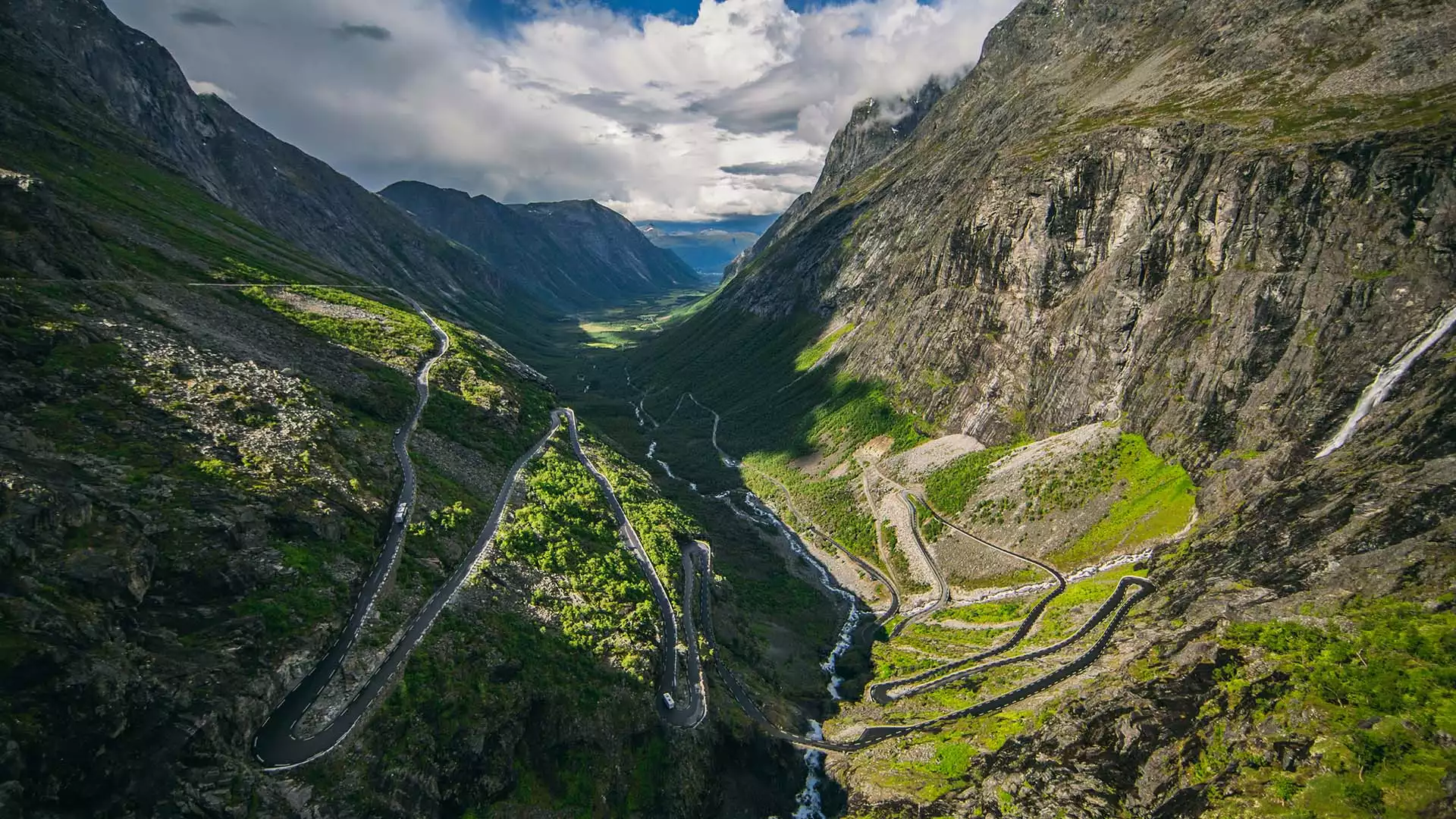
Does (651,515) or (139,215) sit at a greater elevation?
(139,215)

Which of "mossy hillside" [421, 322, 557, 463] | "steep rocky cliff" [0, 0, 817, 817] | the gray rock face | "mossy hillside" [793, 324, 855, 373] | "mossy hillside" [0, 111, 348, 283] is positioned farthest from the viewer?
"mossy hillside" [793, 324, 855, 373]

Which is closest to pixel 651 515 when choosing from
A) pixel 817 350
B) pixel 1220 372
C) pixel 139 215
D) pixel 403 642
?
pixel 403 642

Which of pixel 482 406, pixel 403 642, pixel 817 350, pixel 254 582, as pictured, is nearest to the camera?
pixel 254 582

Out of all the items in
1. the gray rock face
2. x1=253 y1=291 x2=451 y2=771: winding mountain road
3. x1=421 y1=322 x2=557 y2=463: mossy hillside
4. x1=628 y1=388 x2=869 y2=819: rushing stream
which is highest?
the gray rock face

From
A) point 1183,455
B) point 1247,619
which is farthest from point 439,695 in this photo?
point 1183,455

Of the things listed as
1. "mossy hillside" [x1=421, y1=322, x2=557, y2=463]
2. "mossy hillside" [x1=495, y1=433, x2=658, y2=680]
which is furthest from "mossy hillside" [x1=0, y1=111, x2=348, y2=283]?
"mossy hillside" [x1=495, y1=433, x2=658, y2=680]

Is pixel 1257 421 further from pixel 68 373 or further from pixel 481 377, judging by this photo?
pixel 68 373

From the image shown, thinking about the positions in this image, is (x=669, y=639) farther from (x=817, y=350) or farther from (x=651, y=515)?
(x=817, y=350)

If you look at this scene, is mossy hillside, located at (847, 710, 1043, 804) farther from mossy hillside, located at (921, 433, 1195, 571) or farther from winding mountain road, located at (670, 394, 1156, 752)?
mossy hillside, located at (921, 433, 1195, 571)

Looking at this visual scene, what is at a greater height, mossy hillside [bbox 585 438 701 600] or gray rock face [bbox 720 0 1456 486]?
gray rock face [bbox 720 0 1456 486]

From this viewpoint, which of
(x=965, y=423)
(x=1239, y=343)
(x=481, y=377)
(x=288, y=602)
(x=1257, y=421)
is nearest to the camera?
(x=288, y=602)

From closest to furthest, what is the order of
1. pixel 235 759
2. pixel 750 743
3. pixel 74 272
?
Answer: pixel 235 759 < pixel 750 743 < pixel 74 272
